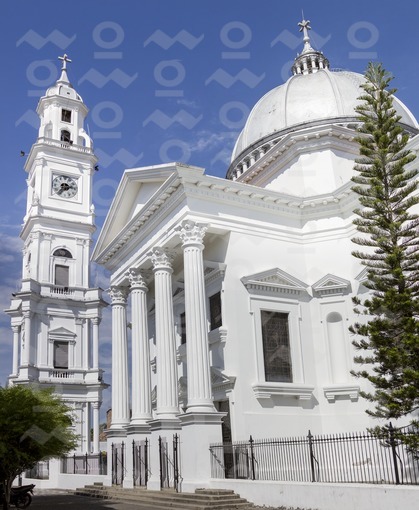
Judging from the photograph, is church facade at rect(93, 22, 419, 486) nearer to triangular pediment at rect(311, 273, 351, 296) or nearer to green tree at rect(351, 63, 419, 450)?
triangular pediment at rect(311, 273, 351, 296)

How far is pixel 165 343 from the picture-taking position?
70.8ft

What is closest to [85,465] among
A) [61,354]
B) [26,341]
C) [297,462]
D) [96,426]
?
[96,426]

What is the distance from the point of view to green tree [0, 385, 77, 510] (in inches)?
604

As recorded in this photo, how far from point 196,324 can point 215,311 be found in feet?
→ 9.05

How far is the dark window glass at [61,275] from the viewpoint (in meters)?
44.8

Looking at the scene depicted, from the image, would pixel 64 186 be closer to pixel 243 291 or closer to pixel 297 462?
pixel 243 291

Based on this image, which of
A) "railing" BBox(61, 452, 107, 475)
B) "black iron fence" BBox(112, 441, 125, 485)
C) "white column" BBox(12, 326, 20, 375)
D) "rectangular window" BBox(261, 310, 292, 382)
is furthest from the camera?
"white column" BBox(12, 326, 20, 375)

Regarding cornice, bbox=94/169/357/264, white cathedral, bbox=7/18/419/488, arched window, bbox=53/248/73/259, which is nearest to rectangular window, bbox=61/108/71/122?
arched window, bbox=53/248/73/259

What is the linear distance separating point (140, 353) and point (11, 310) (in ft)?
77.2

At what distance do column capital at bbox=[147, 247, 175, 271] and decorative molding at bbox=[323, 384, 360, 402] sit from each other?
24.2 feet

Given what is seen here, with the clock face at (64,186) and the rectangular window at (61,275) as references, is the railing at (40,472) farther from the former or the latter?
the clock face at (64,186)

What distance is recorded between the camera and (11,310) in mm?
44562

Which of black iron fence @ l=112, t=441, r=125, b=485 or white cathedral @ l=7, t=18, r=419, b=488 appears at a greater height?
white cathedral @ l=7, t=18, r=419, b=488

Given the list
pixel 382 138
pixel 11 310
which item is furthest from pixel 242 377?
pixel 11 310
